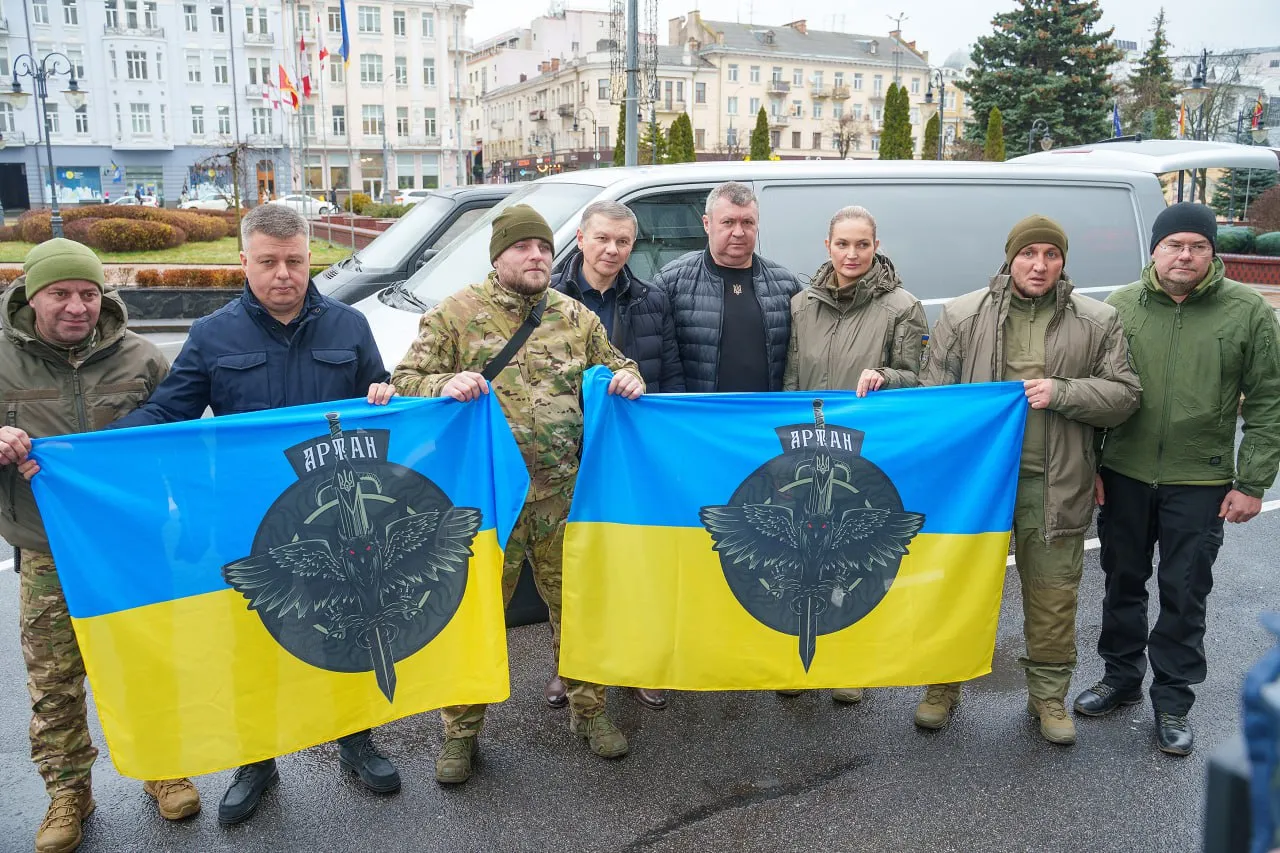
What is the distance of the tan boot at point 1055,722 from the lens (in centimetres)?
404

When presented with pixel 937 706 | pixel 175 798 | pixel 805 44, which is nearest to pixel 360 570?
pixel 175 798

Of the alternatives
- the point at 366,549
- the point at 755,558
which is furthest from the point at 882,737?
the point at 366,549

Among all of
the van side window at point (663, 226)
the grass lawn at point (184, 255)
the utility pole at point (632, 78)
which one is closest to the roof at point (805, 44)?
the grass lawn at point (184, 255)

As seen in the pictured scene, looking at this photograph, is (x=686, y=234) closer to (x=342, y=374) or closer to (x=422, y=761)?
(x=342, y=374)

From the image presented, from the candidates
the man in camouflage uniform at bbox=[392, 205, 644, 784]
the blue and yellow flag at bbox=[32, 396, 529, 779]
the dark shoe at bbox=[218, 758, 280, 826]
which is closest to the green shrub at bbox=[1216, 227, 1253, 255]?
the man in camouflage uniform at bbox=[392, 205, 644, 784]

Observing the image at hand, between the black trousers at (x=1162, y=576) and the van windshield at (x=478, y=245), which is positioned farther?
the van windshield at (x=478, y=245)

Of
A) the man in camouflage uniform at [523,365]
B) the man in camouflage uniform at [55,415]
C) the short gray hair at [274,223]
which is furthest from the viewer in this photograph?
the man in camouflage uniform at [523,365]

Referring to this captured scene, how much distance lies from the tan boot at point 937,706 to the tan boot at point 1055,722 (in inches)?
13.2

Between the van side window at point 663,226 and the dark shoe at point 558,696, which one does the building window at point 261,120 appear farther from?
the dark shoe at point 558,696

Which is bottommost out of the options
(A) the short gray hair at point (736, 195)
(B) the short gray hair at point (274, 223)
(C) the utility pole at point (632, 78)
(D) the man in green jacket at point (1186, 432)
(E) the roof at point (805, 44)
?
(D) the man in green jacket at point (1186, 432)

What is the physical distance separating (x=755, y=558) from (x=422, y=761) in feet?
4.99

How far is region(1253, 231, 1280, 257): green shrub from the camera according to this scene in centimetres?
2242

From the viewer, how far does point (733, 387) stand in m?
4.41

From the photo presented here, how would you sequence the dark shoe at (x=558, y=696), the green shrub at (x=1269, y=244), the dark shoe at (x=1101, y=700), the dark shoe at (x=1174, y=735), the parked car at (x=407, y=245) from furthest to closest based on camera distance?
the green shrub at (x=1269, y=244) < the parked car at (x=407, y=245) < the dark shoe at (x=558, y=696) < the dark shoe at (x=1101, y=700) < the dark shoe at (x=1174, y=735)
